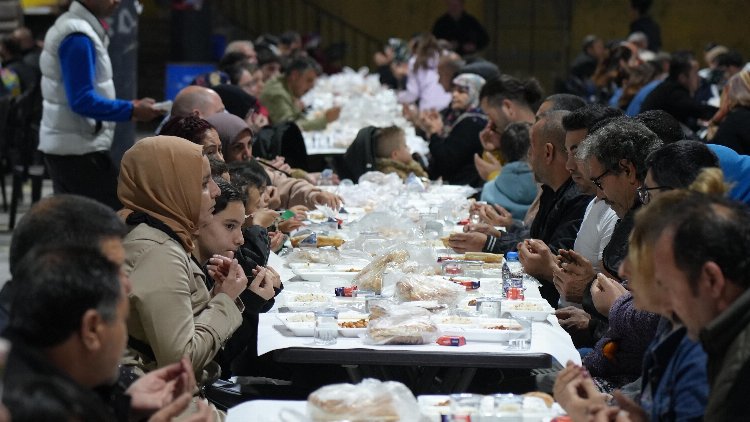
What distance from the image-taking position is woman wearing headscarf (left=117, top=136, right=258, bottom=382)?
3.11 m

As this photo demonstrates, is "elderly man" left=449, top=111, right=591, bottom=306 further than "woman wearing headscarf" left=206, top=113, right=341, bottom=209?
No

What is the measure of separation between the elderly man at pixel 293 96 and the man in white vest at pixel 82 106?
367cm

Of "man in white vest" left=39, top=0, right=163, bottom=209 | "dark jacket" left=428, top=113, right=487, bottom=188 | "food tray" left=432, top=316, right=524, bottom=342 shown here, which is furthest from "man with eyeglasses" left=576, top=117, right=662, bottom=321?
"dark jacket" left=428, top=113, right=487, bottom=188

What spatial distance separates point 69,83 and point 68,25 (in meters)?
0.30

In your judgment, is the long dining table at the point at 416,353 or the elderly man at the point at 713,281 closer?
the elderly man at the point at 713,281

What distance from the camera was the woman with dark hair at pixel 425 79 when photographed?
11484mm

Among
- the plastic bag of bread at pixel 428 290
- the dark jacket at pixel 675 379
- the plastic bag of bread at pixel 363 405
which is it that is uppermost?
the dark jacket at pixel 675 379

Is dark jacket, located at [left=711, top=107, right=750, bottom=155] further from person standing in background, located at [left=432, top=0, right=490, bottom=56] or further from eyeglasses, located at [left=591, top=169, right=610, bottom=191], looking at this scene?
person standing in background, located at [left=432, top=0, right=490, bottom=56]

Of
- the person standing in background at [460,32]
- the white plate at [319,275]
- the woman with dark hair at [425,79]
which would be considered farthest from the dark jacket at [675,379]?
the person standing in background at [460,32]

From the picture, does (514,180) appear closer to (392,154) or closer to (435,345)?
(392,154)

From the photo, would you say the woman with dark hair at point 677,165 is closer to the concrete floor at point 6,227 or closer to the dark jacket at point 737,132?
the dark jacket at point 737,132

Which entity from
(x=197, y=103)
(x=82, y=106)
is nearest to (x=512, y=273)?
(x=197, y=103)

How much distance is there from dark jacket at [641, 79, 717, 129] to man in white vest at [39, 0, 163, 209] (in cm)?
461

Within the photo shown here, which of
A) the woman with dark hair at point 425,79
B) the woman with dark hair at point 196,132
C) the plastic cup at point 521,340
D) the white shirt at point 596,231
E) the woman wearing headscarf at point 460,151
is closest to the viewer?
the plastic cup at point 521,340
